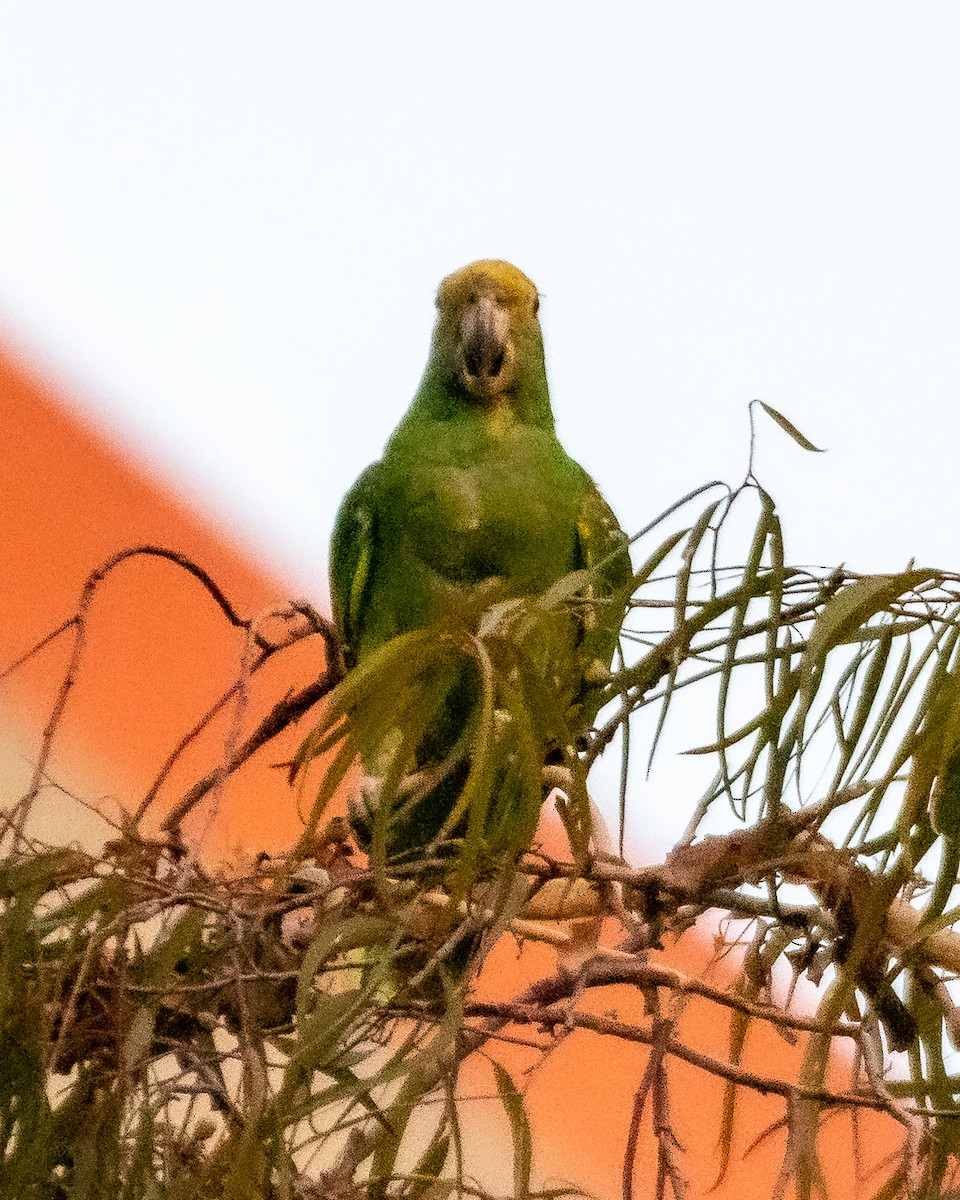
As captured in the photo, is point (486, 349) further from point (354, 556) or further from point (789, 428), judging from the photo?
point (789, 428)

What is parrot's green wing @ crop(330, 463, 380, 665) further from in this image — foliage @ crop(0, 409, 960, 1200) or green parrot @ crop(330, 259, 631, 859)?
foliage @ crop(0, 409, 960, 1200)

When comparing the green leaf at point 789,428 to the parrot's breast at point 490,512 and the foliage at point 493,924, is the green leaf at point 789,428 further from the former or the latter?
the parrot's breast at point 490,512

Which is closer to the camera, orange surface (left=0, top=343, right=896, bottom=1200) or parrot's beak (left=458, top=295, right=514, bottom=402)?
parrot's beak (left=458, top=295, right=514, bottom=402)

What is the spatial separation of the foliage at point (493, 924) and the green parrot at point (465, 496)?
44 cm

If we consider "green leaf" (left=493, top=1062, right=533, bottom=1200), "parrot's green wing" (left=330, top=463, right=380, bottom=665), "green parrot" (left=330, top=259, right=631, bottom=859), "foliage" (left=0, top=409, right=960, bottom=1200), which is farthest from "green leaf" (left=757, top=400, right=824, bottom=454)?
"parrot's green wing" (left=330, top=463, right=380, bottom=665)

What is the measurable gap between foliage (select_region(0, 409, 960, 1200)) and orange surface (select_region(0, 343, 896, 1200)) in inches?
39.1

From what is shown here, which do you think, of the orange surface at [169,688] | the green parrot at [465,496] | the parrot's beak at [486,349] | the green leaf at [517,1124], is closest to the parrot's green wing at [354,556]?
the green parrot at [465,496]

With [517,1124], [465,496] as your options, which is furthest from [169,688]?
[517,1124]

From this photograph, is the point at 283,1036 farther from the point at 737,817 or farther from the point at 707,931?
the point at 707,931

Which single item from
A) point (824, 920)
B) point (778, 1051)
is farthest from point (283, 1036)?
point (778, 1051)

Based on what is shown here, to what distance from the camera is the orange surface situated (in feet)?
5.68

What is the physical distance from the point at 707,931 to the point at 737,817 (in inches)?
48.1

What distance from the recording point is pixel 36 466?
1.79m

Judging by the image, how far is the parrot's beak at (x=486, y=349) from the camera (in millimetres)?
1358
